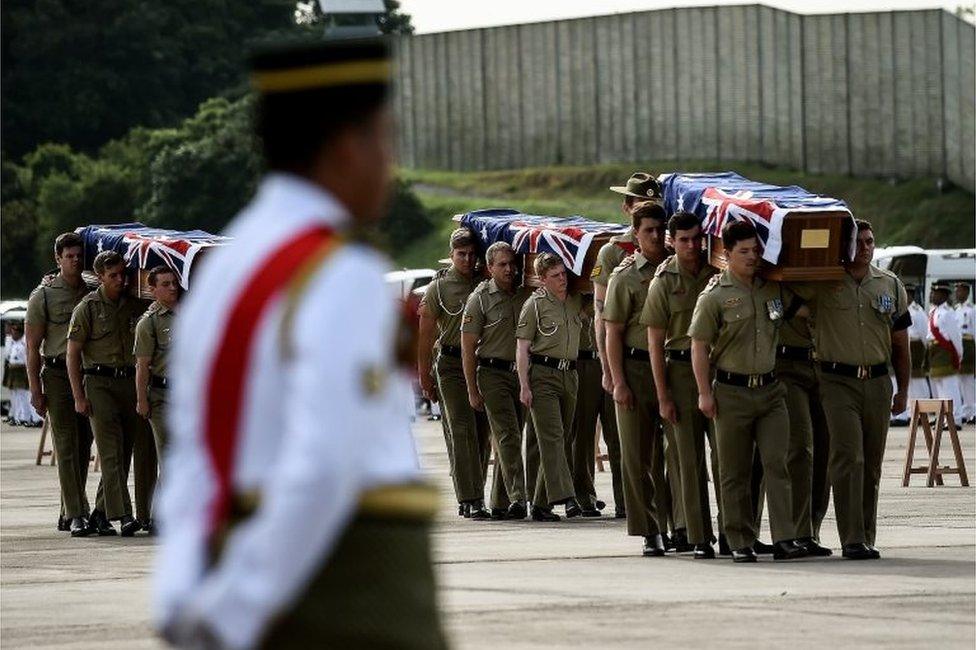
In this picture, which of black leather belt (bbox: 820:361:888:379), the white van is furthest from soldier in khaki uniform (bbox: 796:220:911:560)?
the white van

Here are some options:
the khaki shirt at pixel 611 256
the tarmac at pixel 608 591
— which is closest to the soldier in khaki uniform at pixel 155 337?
the tarmac at pixel 608 591

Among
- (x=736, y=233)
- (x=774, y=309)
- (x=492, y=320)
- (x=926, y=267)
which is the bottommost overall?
(x=926, y=267)

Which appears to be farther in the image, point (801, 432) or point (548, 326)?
point (548, 326)

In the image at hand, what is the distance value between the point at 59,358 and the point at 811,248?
21.9 feet

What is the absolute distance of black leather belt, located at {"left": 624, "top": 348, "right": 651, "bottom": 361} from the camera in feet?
49.3

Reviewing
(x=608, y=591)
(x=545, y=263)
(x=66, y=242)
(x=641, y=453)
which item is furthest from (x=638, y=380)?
(x=66, y=242)

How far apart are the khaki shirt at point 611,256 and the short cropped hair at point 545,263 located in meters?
2.01

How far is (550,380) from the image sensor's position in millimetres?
18297

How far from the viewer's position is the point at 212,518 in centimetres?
391

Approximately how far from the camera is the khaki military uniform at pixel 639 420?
14.9m

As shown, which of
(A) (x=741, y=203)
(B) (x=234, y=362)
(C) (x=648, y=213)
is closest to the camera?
(B) (x=234, y=362)

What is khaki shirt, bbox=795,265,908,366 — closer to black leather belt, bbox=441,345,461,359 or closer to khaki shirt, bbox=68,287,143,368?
black leather belt, bbox=441,345,461,359

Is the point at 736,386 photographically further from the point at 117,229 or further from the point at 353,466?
the point at 353,466

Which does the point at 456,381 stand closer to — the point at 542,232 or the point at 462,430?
the point at 462,430
